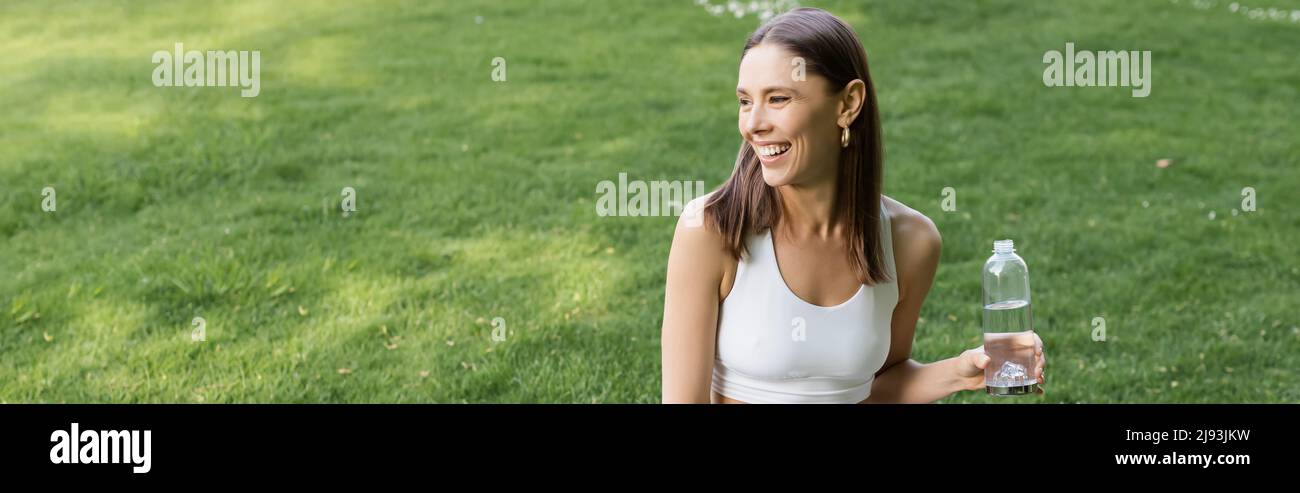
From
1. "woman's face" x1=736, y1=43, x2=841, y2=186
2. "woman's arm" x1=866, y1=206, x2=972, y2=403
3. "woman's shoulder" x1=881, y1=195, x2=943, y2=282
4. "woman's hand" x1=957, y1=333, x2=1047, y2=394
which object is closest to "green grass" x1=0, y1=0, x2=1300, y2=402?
"woman's arm" x1=866, y1=206, x2=972, y2=403

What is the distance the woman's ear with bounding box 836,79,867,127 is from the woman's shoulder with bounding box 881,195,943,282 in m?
0.31

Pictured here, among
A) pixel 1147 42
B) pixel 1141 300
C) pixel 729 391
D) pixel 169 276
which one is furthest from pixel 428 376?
pixel 1147 42

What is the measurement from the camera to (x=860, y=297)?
122 inches

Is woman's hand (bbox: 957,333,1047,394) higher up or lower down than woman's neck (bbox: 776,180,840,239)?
lower down

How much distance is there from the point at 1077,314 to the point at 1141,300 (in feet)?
1.43

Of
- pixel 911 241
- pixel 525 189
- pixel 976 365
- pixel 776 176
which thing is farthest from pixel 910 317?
pixel 525 189

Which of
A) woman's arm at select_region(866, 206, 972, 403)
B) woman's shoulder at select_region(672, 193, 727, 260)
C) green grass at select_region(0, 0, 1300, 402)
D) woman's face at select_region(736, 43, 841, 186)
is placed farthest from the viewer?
green grass at select_region(0, 0, 1300, 402)

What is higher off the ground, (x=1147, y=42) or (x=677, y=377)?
(x=1147, y=42)

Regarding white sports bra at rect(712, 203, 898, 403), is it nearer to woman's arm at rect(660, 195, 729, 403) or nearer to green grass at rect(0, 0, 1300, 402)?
woman's arm at rect(660, 195, 729, 403)

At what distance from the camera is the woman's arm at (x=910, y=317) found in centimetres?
321

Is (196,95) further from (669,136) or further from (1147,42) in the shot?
(1147,42)

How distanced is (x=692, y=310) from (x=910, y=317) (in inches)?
25.8

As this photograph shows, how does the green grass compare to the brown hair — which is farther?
the green grass

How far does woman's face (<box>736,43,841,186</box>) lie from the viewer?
2.90 m
